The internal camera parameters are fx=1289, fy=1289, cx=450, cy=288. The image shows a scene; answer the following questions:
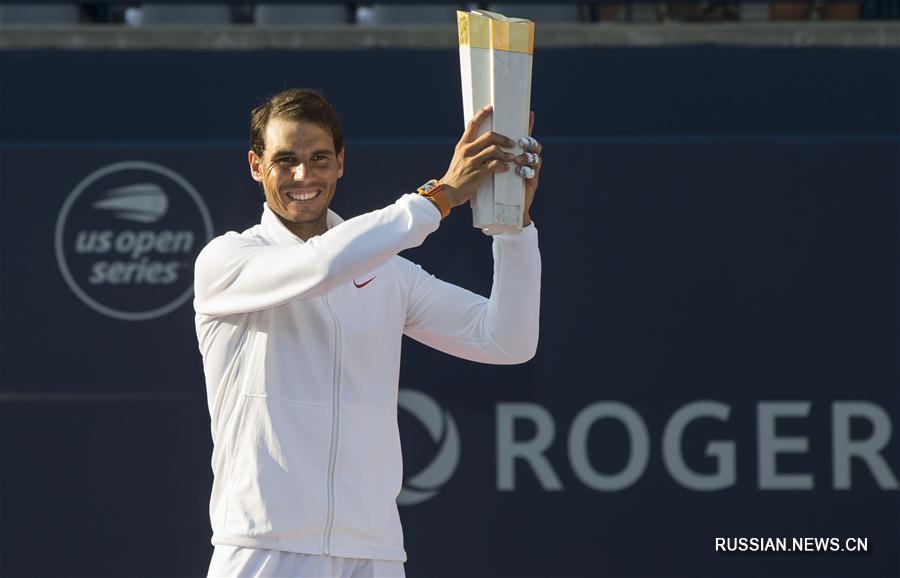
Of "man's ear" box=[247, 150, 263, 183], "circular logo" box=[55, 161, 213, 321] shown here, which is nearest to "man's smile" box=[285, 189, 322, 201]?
"man's ear" box=[247, 150, 263, 183]

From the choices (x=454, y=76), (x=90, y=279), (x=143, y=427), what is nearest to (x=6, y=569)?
(x=143, y=427)

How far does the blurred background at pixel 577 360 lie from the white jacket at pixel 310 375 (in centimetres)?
240

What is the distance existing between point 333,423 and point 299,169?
0.51 metres

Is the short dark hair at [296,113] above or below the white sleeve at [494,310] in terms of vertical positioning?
above

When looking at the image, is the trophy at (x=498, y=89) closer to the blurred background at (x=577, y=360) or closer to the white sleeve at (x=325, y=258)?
the white sleeve at (x=325, y=258)

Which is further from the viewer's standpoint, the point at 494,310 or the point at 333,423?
the point at 494,310

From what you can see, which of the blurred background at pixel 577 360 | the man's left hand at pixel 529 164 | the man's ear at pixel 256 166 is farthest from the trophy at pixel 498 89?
the blurred background at pixel 577 360

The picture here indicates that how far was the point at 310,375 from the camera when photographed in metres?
2.51

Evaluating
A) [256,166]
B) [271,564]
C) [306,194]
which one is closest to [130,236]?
[256,166]

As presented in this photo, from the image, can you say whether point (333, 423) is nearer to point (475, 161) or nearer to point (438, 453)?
point (475, 161)

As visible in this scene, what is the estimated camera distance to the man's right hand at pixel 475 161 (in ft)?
7.93

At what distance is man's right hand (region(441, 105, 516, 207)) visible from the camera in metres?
2.42

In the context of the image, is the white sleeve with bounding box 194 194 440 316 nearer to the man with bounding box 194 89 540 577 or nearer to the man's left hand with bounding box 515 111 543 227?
the man with bounding box 194 89 540 577

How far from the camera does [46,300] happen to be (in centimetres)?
508
